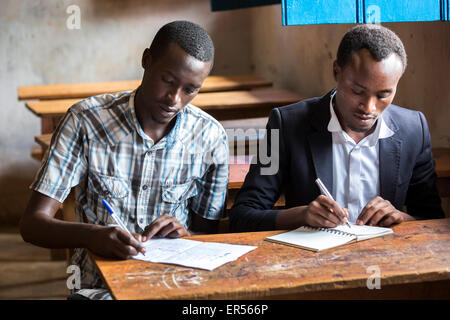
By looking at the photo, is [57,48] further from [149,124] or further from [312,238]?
[312,238]

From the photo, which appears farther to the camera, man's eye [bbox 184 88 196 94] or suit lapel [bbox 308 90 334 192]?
suit lapel [bbox 308 90 334 192]

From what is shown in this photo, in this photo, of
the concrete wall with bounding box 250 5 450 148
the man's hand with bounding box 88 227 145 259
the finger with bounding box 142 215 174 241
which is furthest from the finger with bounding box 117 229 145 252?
the concrete wall with bounding box 250 5 450 148

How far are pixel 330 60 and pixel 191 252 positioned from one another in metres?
2.94

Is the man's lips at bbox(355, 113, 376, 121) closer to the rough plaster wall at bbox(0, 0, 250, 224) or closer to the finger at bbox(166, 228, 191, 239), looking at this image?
the finger at bbox(166, 228, 191, 239)

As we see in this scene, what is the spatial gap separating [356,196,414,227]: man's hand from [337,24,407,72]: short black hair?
49 cm

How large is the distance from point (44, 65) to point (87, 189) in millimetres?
3782

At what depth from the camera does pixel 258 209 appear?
2.30m

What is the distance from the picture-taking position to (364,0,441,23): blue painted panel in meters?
2.48

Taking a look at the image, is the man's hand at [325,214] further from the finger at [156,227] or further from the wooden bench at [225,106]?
the wooden bench at [225,106]

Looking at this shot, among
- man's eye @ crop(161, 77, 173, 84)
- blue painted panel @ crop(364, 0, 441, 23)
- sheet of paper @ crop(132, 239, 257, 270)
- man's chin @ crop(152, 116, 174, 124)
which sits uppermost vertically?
blue painted panel @ crop(364, 0, 441, 23)

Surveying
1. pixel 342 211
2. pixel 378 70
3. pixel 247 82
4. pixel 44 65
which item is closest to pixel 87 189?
pixel 342 211

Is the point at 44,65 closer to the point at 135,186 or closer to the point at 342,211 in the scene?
the point at 135,186

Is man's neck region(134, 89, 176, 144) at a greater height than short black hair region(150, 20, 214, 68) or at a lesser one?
lesser

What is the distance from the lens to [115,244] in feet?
5.77
